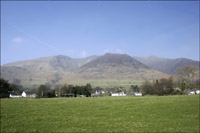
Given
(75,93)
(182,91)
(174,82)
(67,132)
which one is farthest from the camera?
(75,93)

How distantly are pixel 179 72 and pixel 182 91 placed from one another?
13.2 m

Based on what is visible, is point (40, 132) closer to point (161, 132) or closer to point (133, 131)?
point (133, 131)

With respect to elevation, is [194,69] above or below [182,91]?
above

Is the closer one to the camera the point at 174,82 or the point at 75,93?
the point at 174,82

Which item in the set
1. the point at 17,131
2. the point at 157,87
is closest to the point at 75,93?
the point at 157,87

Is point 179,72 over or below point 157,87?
over

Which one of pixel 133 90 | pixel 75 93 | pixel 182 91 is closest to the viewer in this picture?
pixel 182 91

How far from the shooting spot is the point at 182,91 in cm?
9338

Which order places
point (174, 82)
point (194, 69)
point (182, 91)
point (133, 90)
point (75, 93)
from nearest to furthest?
1. point (182, 91)
2. point (194, 69)
3. point (174, 82)
4. point (75, 93)
5. point (133, 90)

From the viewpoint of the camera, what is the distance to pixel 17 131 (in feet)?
52.1

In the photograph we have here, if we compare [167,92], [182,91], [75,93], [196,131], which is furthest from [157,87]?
[196,131]

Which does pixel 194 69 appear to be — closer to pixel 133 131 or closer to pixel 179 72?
pixel 179 72

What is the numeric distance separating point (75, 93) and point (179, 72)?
63578 millimetres

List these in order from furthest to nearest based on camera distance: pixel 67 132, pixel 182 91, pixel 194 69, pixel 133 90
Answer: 1. pixel 133 90
2. pixel 194 69
3. pixel 182 91
4. pixel 67 132
